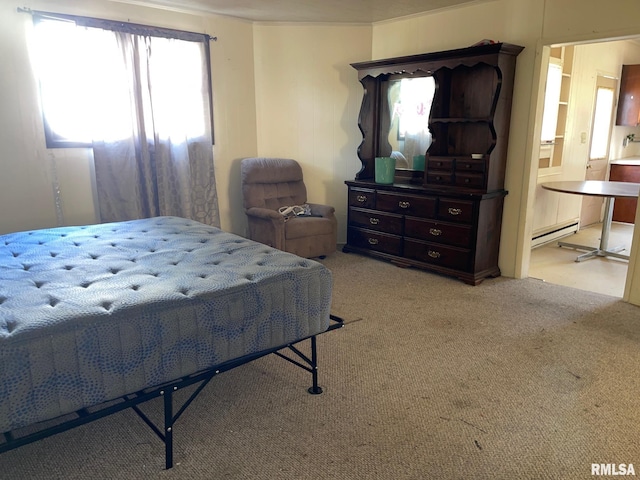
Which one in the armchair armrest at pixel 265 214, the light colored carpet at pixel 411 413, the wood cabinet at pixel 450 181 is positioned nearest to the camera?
the light colored carpet at pixel 411 413

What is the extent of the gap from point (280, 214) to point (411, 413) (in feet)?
8.35

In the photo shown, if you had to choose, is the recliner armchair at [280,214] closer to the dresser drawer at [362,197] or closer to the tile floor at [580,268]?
the dresser drawer at [362,197]

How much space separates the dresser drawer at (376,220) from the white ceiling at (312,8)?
185cm

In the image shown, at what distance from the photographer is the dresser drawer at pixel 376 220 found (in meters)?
4.41

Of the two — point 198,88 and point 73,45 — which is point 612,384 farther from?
point 73,45

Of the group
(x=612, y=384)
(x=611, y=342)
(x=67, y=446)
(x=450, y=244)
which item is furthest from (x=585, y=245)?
(x=67, y=446)

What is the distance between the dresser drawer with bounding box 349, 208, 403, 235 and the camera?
441 cm

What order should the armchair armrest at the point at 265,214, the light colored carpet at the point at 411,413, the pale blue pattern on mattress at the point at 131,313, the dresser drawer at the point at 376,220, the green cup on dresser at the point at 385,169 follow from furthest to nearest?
the green cup on dresser at the point at 385,169 < the dresser drawer at the point at 376,220 < the armchair armrest at the point at 265,214 < the light colored carpet at the point at 411,413 < the pale blue pattern on mattress at the point at 131,313

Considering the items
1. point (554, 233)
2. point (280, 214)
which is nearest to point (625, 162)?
point (554, 233)

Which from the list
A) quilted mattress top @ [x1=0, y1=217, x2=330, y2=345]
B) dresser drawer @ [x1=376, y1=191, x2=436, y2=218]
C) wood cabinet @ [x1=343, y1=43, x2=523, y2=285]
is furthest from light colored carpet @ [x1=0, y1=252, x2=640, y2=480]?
dresser drawer @ [x1=376, y1=191, x2=436, y2=218]

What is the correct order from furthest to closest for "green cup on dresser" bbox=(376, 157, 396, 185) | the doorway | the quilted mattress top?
the doorway < "green cup on dresser" bbox=(376, 157, 396, 185) < the quilted mattress top

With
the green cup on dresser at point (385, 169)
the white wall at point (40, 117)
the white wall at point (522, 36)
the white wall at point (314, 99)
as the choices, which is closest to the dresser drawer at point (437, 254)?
the white wall at point (522, 36)

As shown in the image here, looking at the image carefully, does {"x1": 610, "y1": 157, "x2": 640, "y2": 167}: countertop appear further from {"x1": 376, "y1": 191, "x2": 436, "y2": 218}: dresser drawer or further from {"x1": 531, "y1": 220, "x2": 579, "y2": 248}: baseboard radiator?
{"x1": 376, "y1": 191, "x2": 436, "y2": 218}: dresser drawer

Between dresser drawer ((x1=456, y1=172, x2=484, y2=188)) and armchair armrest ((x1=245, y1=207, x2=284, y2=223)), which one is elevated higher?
dresser drawer ((x1=456, y1=172, x2=484, y2=188))
